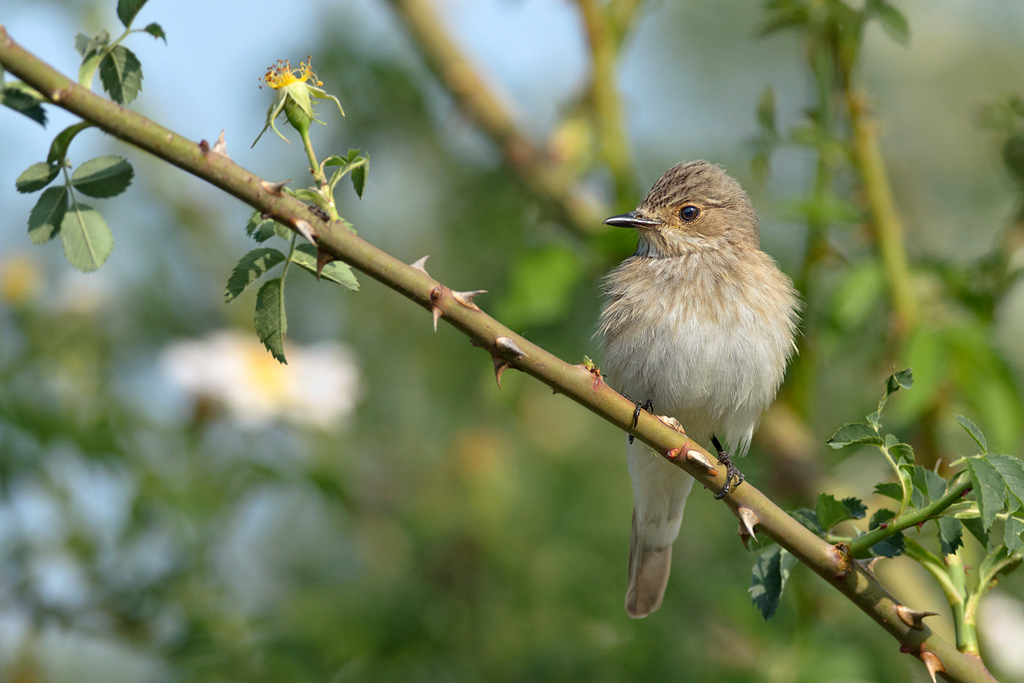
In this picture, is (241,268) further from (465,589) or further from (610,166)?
(465,589)

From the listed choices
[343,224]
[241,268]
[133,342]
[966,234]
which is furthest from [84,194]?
[966,234]

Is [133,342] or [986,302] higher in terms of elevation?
[133,342]

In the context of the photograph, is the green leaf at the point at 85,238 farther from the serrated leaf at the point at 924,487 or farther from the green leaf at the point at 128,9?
the serrated leaf at the point at 924,487

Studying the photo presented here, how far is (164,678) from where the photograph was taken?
431 centimetres

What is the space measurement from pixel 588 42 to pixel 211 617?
3.20 m

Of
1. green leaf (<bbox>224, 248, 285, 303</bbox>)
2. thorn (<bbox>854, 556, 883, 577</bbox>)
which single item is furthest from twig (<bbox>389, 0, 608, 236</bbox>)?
green leaf (<bbox>224, 248, 285, 303</bbox>)

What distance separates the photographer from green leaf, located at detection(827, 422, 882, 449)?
2039 millimetres

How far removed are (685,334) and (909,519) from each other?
1.87 metres

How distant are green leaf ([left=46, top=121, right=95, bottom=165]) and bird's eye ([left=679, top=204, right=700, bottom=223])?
3078mm

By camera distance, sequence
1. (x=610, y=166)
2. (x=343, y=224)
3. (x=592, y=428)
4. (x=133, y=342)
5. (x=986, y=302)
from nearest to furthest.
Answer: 1. (x=343, y=224)
2. (x=986, y=302)
3. (x=610, y=166)
4. (x=133, y=342)
5. (x=592, y=428)

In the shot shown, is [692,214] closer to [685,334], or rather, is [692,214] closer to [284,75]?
[685,334]

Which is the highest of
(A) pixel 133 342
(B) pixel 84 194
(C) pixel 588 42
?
(C) pixel 588 42

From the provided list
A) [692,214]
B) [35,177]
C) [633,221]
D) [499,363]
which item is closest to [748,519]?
[499,363]

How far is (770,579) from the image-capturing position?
2.41 metres
